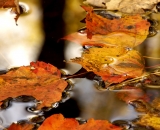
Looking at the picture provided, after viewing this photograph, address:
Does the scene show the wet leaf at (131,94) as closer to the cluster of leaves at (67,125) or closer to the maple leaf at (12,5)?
the cluster of leaves at (67,125)

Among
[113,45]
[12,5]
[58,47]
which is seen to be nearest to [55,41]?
[58,47]

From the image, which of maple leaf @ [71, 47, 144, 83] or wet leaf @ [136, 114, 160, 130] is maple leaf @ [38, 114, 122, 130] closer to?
wet leaf @ [136, 114, 160, 130]

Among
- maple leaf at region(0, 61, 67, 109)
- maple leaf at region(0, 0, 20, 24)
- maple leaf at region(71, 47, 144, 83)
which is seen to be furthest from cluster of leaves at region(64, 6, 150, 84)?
maple leaf at region(0, 0, 20, 24)

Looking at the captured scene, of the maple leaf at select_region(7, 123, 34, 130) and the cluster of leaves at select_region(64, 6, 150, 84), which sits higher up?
the cluster of leaves at select_region(64, 6, 150, 84)

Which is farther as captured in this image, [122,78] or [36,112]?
[122,78]

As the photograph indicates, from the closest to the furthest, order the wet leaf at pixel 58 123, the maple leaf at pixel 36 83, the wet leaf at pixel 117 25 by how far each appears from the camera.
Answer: the wet leaf at pixel 58 123
the maple leaf at pixel 36 83
the wet leaf at pixel 117 25

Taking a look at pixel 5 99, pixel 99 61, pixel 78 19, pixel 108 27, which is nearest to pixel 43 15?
pixel 78 19

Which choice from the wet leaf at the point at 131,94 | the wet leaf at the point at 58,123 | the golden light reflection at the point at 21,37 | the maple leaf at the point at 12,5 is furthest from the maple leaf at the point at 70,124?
the maple leaf at the point at 12,5

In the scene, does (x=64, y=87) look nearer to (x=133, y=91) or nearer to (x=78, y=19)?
(x=133, y=91)
